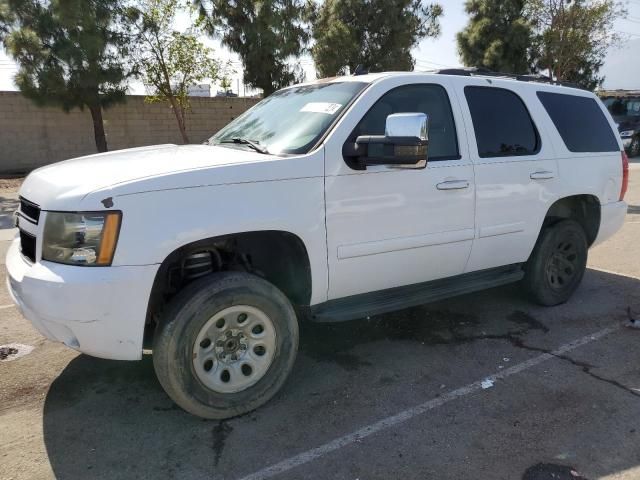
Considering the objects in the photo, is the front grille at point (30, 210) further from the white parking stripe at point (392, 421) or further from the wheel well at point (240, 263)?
the white parking stripe at point (392, 421)

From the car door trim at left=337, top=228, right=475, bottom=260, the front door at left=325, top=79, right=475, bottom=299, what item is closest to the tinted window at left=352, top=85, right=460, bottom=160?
the front door at left=325, top=79, right=475, bottom=299

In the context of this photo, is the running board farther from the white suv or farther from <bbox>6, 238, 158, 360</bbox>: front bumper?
<bbox>6, 238, 158, 360</bbox>: front bumper

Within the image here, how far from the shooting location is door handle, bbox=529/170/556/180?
4367 millimetres

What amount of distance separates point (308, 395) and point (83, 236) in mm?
1713

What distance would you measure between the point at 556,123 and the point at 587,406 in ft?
8.35

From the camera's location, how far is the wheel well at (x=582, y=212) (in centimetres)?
491

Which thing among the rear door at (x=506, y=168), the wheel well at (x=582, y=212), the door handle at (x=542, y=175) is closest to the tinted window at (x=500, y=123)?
the rear door at (x=506, y=168)

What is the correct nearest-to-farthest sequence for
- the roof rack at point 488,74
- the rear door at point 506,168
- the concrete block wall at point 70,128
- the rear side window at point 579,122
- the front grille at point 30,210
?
the front grille at point 30,210, the rear door at point 506,168, the roof rack at point 488,74, the rear side window at point 579,122, the concrete block wall at point 70,128

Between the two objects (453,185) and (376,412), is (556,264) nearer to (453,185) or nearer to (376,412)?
(453,185)

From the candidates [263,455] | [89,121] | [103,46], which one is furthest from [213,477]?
[89,121]

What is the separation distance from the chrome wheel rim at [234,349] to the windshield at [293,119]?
3.51 ft

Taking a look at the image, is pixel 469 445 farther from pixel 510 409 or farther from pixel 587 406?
pixel 587 406

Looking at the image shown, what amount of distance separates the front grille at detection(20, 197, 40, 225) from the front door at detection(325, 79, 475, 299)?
166 cm

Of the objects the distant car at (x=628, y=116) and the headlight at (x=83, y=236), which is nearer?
the headlight at (x=83, y=236)
